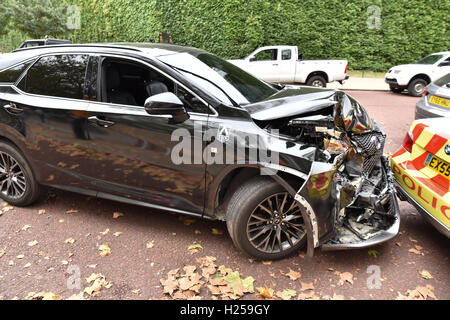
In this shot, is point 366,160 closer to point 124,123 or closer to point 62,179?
point 124,123

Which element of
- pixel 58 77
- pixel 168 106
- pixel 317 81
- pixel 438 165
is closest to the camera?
pixel 168 106

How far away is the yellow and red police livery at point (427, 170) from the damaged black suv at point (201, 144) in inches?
8.7

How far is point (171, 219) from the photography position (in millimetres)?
3836

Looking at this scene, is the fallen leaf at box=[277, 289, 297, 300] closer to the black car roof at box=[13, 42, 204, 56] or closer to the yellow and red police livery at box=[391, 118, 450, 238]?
the yellow and red police livery at box=[391, 118, 450, 238]

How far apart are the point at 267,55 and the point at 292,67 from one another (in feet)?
3.69

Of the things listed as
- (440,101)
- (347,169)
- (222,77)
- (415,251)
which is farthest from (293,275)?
(440,101)

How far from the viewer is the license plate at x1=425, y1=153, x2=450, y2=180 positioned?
2995 millimetres

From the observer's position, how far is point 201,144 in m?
2.96

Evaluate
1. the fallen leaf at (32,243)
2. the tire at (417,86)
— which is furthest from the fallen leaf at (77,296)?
the tire at (417,86)

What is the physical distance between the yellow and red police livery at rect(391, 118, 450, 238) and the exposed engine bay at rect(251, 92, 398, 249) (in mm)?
167

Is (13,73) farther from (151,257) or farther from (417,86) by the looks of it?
(417,86)

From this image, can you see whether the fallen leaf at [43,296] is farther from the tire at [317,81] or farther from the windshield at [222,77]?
the tire at [317,81]

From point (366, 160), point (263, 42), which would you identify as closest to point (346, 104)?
point (366, 160)

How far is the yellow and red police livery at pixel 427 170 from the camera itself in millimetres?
2938
